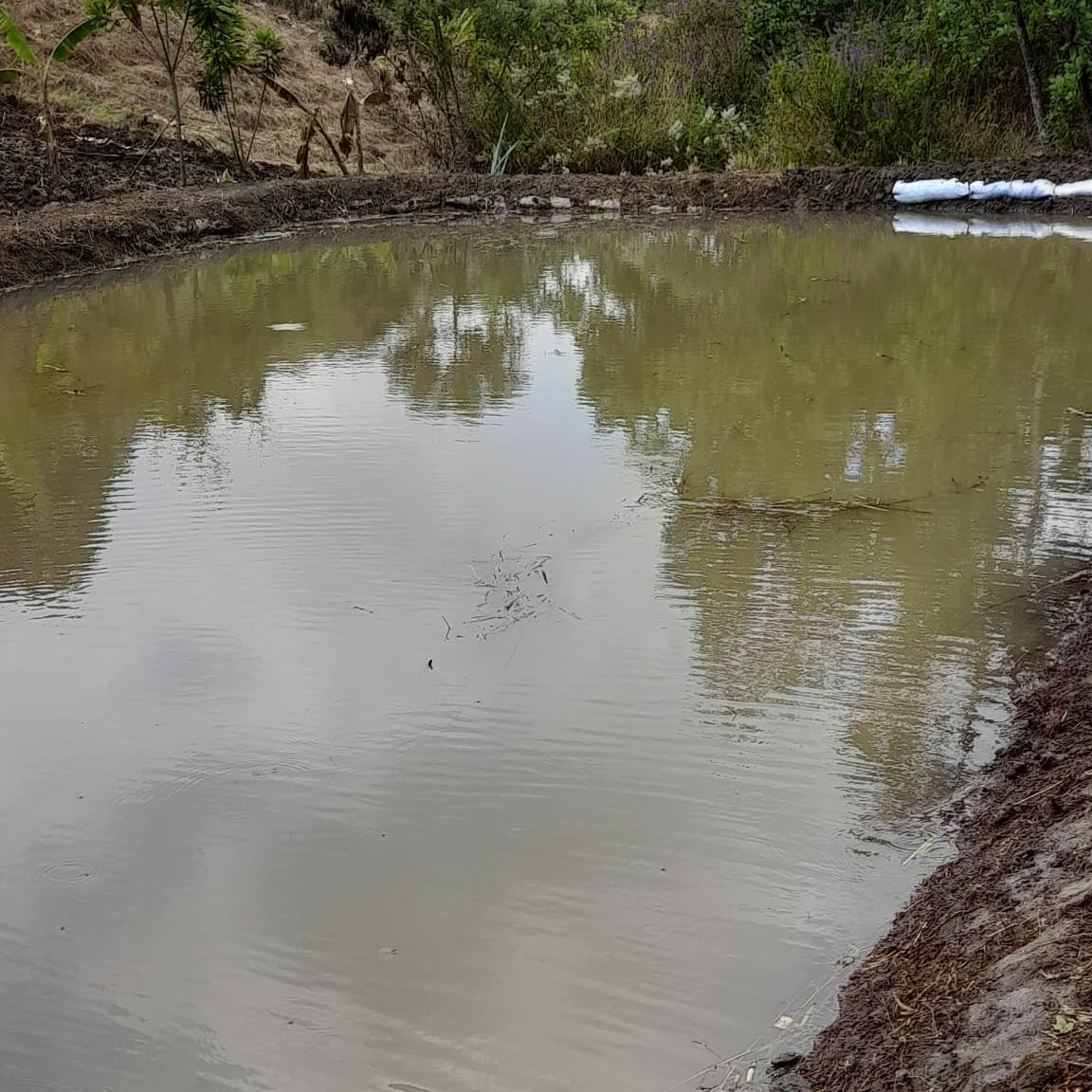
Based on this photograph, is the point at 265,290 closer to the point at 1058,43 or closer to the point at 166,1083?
the point at 166,1083

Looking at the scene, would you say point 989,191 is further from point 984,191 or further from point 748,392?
point 748,392

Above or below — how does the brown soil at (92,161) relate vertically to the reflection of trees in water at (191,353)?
above

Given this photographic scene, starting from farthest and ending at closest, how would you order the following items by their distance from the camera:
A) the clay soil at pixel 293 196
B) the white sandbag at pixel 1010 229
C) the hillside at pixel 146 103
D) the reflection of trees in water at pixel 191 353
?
the hillside at pixel 146 103 < the white sandbag at pixel 1010 229 < the clay soil at pixel 293 196 < the reflection of trees in water at pixel 191 353

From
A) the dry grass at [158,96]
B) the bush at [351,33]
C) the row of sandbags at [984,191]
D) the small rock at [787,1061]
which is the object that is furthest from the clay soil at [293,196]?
the small rock at [787,1061]

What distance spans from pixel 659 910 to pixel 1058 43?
15.4 m

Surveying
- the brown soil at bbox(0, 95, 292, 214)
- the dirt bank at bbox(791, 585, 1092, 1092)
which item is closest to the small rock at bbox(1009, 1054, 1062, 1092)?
the dirt bank at bbox(791, 585, 1092, 1092)

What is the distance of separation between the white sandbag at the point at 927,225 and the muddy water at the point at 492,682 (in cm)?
462

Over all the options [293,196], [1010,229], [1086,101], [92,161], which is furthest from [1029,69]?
[92,161]

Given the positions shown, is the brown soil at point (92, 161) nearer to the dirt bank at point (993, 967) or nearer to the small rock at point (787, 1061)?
the dirt bank at point (993, 967)

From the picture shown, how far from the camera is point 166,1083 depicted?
83.8 inches

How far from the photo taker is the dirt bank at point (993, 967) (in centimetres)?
170

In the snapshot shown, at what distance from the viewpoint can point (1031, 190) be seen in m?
12.8

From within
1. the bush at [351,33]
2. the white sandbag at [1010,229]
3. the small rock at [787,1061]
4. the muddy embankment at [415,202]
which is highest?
the bush at [351,33]

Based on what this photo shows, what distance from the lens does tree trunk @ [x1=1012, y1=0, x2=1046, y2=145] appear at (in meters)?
13.8
